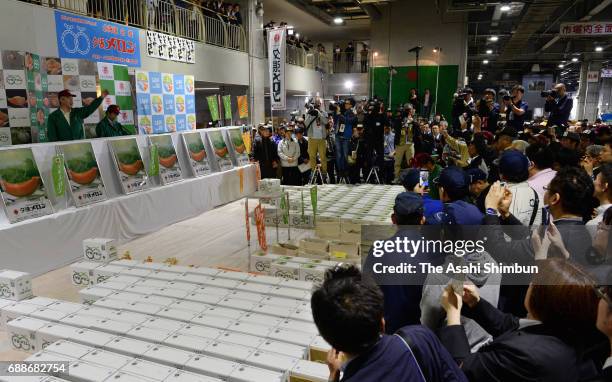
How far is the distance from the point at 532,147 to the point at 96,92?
21.7 ft

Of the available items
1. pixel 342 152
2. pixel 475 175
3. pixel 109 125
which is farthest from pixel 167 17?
pixel 475 175

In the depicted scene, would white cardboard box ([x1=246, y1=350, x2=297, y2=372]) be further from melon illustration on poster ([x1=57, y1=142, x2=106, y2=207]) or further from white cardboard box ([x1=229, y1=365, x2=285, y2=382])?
melon illustration on poster ([x1=57, y1=142, x2=106, y2=207])

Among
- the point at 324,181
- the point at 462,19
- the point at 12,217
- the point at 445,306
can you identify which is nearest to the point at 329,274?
the point at 445,306

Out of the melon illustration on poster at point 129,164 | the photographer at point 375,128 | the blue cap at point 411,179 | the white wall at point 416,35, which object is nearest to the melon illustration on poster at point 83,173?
the melon illustration on poster at point 129,164

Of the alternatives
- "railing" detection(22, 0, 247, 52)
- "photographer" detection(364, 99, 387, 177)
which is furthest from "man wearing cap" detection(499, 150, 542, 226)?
"railing" detection(22, 0, 247, 52)

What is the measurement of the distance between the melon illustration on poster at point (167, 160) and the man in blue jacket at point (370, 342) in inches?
242

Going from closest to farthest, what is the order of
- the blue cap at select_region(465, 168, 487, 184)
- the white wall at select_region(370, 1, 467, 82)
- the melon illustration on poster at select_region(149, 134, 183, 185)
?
the blue cap at select_region(465, 168, 487, 184), the melon illustration on poster at select_region(149, 134, 183, 185), the white wall at select_region(370, 1, 467, 82)

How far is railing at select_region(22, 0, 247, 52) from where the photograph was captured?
800 cm

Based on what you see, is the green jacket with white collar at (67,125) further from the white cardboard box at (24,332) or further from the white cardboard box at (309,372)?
the white cardboard box at (309,372)

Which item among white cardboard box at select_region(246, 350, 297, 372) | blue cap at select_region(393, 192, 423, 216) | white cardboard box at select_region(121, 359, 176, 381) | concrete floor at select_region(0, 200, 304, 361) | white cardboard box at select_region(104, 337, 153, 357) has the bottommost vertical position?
concrete floor at select_region(0, 200, 304, 361)

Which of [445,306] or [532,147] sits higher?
[532,147]

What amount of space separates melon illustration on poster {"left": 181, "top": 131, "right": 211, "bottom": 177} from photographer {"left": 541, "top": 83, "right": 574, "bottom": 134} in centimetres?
571

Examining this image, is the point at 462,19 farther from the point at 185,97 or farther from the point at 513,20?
the point at 185,97

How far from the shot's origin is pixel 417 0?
14.2 meters
